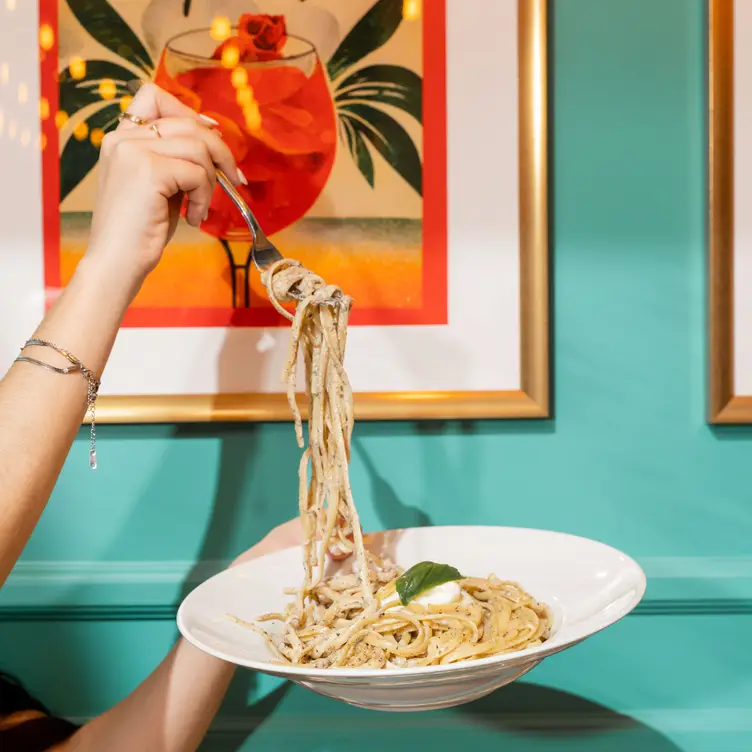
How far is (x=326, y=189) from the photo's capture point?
4.04 ft

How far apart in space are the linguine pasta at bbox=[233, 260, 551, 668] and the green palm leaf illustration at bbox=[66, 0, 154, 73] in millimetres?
547

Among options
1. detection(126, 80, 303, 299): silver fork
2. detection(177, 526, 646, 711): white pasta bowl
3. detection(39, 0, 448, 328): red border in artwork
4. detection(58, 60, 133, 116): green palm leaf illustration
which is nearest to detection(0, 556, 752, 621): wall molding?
detection(177, 526, 646, 711): white pasta bowl

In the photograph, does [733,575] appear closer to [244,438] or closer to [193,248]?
[244,438]

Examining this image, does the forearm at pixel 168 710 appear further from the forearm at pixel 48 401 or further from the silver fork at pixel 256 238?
the silver fork at pixel 256 238

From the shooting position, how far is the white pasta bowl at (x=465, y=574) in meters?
0.67

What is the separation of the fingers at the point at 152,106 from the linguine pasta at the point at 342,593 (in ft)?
0.86

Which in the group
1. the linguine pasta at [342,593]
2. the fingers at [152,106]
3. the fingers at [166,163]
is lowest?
the linguine pasta at [342,593]

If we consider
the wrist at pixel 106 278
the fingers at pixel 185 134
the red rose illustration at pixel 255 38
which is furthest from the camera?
the red rose illustration at pixel 255 38

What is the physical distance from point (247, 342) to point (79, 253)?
329 mm

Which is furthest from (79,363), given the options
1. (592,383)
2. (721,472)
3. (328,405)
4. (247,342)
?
(721,472)

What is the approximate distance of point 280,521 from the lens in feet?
4.15

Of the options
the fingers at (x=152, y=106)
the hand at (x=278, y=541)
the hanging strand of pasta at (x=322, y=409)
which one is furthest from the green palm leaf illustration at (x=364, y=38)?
the hand at (x=278, y=541)

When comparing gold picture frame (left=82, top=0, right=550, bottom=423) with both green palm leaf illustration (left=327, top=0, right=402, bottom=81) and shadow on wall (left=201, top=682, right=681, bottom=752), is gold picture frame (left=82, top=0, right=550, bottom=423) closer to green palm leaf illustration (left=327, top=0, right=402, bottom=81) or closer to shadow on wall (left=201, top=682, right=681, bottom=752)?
green palm leaf illustration (left=327, top=0, right=402, bottom=81)

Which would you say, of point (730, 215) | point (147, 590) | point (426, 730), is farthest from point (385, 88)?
point (426, 730)
